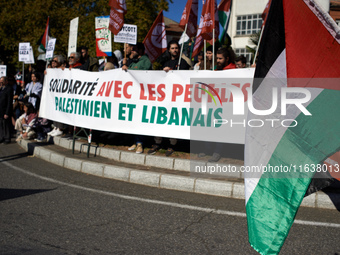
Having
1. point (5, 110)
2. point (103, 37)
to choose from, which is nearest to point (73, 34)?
point (103, 37)

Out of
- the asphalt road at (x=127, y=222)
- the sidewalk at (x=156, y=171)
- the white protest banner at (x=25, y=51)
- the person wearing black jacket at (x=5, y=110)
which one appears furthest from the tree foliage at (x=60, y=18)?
the asphalt road at (x=127, y=222)

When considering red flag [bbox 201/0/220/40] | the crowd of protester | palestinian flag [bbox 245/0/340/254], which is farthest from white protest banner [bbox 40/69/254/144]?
palestinian flag [bbox 245/0/340/254]

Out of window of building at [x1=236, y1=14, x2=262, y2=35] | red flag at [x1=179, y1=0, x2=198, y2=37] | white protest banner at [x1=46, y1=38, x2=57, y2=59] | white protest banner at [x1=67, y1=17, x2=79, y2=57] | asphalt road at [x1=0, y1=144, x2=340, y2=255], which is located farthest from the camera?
window of building at [x1=236, y1=14, x2=262, y2=35]

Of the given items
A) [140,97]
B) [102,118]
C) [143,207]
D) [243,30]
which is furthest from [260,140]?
[243,30]

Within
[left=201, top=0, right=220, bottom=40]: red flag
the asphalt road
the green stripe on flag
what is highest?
[left=201, top=0, right=220, bottom=40]: red flag

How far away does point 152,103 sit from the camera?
813 cm

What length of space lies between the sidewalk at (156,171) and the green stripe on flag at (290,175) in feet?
12.4

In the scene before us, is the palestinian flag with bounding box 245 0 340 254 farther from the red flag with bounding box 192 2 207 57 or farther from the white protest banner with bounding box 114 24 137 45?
the white protest banner with bounding box 114 24 137 45

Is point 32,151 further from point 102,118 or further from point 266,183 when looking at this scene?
point 266,183

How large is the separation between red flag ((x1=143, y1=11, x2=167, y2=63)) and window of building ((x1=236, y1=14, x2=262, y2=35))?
3551 centimetres

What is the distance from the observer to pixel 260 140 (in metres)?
2.27

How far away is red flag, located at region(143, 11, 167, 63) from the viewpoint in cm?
940

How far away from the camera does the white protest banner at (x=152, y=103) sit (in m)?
7.23

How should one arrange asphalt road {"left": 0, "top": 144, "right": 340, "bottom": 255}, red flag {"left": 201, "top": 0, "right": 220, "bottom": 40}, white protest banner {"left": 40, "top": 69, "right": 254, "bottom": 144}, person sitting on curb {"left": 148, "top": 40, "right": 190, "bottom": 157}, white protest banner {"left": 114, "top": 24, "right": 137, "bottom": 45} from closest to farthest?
asphalt road {"left": 0, "top": 144, "right": 340, "bottom": 255} < white protest banner {"left": 40, "top": 69, "right": 254, "bottom": 144} < person sitting on curb {"left": 148, "top": 40, "right": 190, "bottom": 157} < red flag {"left": 201, "top": 0, "right": 220, "bottom": 40} < white protest banner {"left": 114, "top": 24, "right": 137, "bottom": 45}
